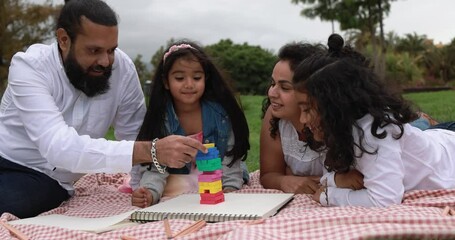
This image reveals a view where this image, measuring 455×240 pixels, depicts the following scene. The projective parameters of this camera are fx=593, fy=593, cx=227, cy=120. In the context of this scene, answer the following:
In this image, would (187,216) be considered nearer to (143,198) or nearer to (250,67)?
(143,198)

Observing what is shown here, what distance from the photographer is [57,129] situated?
9.92 feet

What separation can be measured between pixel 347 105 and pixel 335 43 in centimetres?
57

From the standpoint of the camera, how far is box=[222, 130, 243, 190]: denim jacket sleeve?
3572 millimetres

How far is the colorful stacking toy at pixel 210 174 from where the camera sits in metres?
2.89

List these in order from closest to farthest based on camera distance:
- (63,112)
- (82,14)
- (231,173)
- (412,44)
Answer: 1. (82,14)
2. (63,112)
3. (231,173)
4. (412,44)

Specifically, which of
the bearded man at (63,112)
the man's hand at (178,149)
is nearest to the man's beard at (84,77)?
the bearded man at (63,112)

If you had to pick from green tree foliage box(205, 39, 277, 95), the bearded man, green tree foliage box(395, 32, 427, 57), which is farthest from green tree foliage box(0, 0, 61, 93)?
green tree foliage box(395, 32, 427, 57)

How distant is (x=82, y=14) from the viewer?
133 inches

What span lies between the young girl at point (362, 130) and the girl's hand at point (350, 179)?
0.11 feet

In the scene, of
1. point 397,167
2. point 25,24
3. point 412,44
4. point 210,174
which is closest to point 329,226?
point 397,167

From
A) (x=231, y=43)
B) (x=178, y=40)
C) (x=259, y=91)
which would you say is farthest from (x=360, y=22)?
(x=178, y=40)

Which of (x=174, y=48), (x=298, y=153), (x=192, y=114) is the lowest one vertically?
(x=298, y=153)

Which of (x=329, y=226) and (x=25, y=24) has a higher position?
(x=25, y=24)

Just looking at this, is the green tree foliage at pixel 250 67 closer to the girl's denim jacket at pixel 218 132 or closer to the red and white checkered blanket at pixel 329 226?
the girl's denim jacket at pixel 218 132
